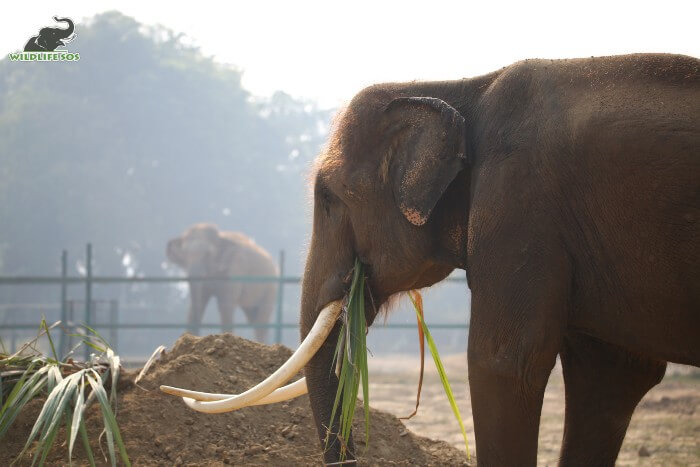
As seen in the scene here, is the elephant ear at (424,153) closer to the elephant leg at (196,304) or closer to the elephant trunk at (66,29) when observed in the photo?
the elephant trunk at (66,29)

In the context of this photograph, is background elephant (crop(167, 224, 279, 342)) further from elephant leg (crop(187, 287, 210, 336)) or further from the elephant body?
the elephant body

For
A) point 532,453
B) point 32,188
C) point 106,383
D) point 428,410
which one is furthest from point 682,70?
point 32,188

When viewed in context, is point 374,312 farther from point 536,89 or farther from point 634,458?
point 634,458

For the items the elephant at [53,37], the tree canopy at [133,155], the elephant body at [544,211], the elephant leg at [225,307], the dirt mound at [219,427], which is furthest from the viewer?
the tree canopy at [133,155]

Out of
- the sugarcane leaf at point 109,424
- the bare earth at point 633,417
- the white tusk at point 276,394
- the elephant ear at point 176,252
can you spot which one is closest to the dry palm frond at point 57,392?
the sugarcane leaf at point 109,424

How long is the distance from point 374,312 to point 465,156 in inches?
37.5

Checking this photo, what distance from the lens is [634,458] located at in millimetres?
7070

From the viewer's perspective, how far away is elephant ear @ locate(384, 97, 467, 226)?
4.07m

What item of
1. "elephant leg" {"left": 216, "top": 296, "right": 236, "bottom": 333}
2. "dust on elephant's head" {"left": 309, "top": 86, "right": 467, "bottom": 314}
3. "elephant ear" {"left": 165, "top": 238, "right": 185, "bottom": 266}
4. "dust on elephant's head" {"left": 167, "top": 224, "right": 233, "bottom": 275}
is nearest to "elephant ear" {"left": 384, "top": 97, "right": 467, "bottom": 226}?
"dust on elephant's head" {"left": 309, "top": 86, "right": 467, "bottom": 314}

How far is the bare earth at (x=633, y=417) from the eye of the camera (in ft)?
23.9

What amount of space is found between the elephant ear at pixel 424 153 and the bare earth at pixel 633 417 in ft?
11.2

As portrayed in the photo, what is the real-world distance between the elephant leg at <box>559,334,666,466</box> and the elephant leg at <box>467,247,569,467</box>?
73 cm

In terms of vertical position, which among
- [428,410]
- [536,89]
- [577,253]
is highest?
[536,89]

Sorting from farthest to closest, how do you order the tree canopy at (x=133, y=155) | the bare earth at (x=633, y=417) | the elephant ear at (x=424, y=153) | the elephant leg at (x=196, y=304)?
the tree canopy at (x=133, y=155), the elephant leg at (x=196, y=304), the bare earth at (x=633, y=417), the elephant ear at (x=424, y=153)
